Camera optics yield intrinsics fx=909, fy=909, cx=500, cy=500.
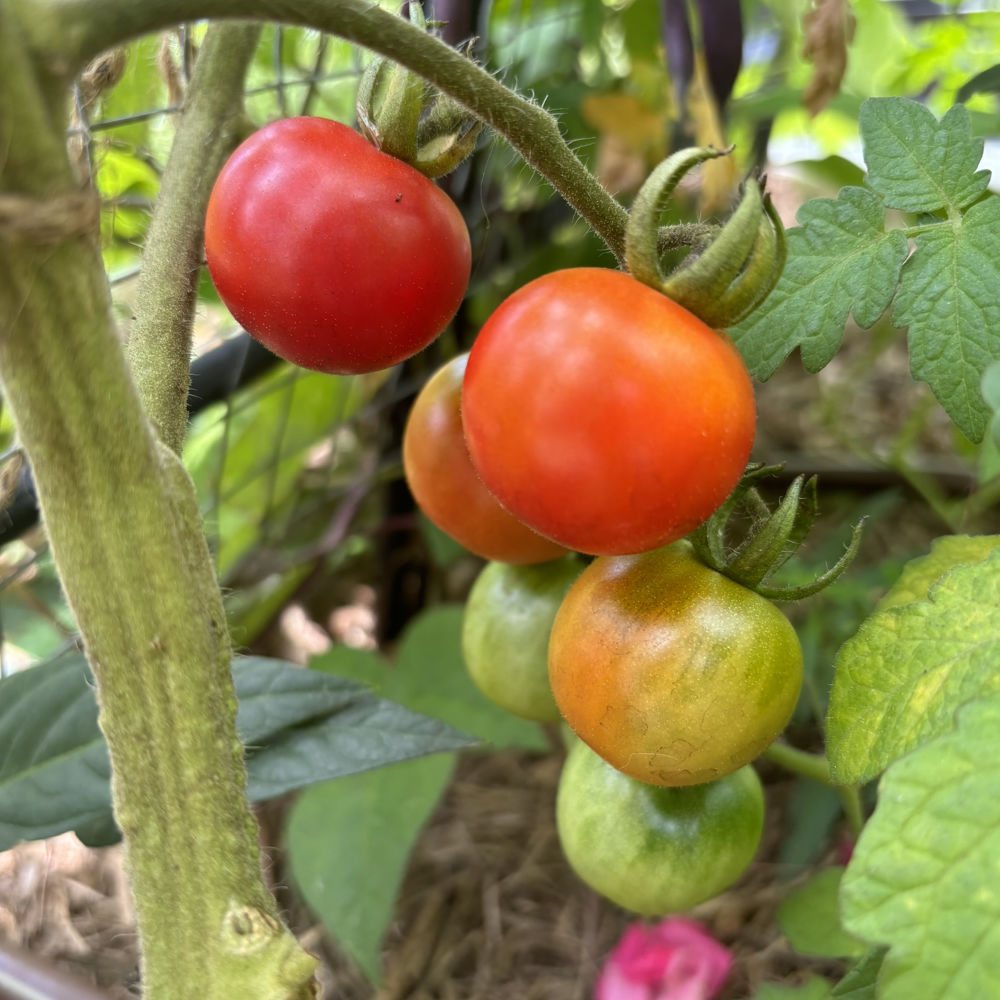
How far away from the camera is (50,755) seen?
0.57m

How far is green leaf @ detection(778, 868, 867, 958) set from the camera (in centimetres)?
65

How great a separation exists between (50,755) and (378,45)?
0.47m

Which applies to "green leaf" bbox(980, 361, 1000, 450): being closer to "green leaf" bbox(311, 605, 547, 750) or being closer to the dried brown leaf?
the dried brown leaf

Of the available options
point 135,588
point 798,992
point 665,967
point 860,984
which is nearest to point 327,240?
point 135,588

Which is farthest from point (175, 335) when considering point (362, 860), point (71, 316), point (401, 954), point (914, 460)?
point (914, 460)

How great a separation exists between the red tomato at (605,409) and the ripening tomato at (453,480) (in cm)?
16

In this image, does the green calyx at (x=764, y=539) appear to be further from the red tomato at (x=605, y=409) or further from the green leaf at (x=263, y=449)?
the green leaf at (x=263, y=449)

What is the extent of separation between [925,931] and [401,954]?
29.2 inches

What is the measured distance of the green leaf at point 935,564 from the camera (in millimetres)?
506

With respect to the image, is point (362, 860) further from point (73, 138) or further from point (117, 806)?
point (73, 138)

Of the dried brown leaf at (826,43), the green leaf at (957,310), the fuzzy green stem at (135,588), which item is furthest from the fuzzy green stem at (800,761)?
the dried brown leaf at (826,43)

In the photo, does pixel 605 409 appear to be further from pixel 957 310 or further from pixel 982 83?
pixel 982 83

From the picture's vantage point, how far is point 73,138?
0.64 meters

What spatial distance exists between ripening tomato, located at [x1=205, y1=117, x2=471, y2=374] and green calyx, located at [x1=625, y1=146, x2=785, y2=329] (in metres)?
0.11
